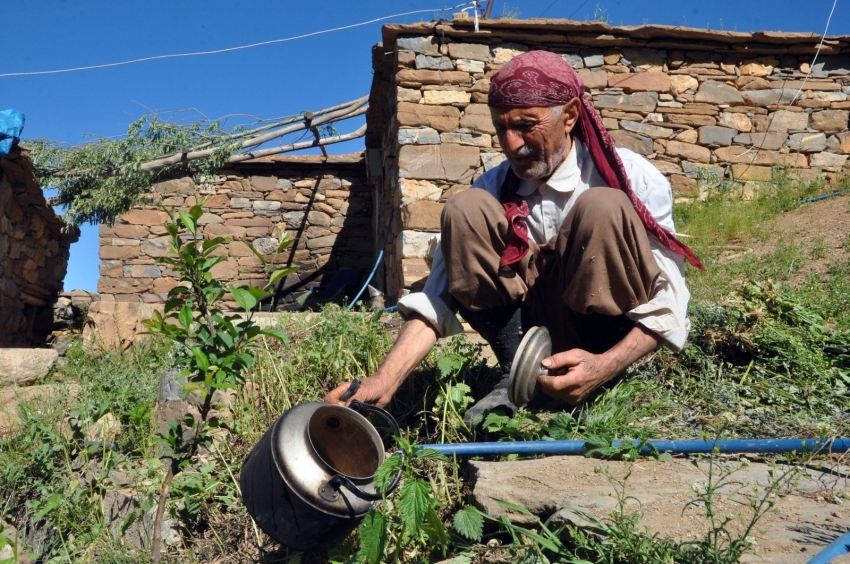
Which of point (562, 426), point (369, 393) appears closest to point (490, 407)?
point (562, 426)

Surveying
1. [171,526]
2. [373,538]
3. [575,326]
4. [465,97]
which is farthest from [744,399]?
[465,97]

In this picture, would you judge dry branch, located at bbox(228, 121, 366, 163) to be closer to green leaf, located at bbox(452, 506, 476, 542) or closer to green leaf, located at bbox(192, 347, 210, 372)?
green leaf, located at bbox(192, 347, 210, 372)

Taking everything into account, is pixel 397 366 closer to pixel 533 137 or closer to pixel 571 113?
pixel 533 137

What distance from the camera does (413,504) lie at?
6.28ft

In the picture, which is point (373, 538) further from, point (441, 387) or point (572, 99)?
point (572, 99)

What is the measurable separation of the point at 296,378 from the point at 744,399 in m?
1.79

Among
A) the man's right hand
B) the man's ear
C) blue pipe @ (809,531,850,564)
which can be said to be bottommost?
the man's right hand

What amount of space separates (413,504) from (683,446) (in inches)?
33.4

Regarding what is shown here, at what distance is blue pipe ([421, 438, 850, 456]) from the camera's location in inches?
84.2

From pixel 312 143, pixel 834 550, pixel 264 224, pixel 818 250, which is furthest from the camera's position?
pixel 264 224

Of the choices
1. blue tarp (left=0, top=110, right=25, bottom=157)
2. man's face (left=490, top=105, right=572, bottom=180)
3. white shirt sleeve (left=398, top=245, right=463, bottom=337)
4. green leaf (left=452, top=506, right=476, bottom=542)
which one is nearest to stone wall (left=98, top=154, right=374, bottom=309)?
blue tarp (left=0, top=110, right=25, bottom=157)

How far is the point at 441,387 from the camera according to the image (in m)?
2.82

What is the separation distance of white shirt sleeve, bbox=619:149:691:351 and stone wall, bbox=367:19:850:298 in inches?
112

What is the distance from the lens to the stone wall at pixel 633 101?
18.8 feet
